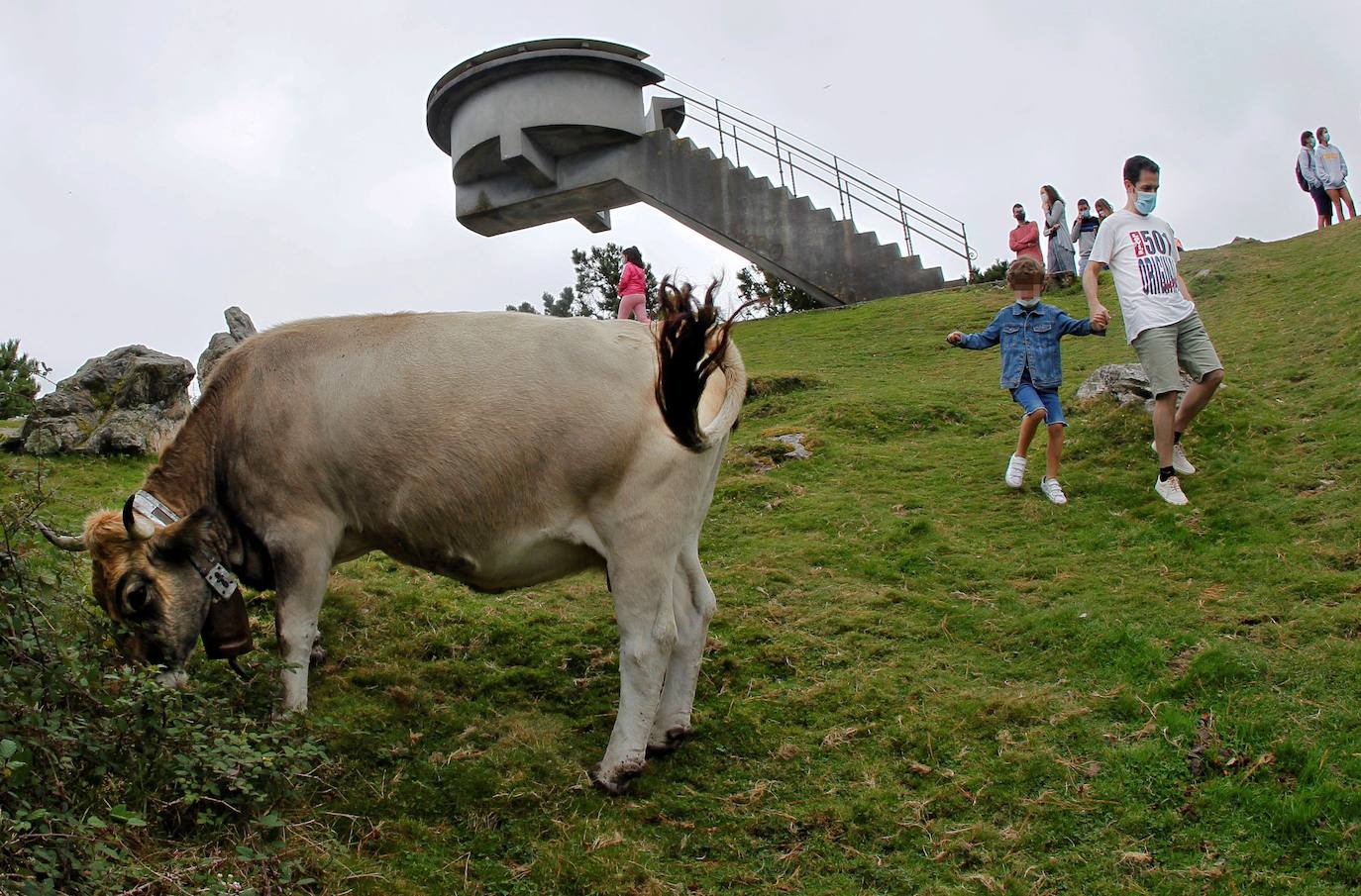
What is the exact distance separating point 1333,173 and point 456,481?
22.8 metres

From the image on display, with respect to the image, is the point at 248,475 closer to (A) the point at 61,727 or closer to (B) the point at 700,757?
(A) the point at 61,727

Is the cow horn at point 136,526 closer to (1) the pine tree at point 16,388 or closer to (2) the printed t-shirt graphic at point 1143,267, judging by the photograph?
(1) the pine tree at point 16,388

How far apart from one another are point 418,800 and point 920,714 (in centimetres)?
270

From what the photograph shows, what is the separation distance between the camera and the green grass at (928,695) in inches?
193

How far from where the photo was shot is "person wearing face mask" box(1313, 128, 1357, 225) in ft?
73.7

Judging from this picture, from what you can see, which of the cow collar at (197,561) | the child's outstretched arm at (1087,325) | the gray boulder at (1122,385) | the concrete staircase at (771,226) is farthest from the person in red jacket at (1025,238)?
the cow collar at (197,561)

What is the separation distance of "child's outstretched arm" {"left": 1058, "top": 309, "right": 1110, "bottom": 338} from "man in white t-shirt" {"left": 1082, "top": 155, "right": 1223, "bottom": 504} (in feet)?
0.28

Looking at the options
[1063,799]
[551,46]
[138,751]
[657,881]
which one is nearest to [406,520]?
[138,751]

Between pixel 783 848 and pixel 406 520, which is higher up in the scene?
pixel 406 520

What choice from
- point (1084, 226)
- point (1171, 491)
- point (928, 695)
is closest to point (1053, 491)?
point (1171, 491)

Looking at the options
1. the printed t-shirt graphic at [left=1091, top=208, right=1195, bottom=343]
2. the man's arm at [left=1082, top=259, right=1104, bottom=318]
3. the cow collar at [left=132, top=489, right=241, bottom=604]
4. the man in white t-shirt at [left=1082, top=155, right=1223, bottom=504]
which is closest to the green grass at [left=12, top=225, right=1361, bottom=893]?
the man in white t-shirt at [left=1082, top=155, right=1223, bottom=504]

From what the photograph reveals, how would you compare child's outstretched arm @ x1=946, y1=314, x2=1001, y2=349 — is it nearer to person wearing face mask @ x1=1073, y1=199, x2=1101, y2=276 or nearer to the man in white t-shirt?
the man in white t-shirt

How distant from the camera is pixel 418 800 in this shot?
5.33 metres

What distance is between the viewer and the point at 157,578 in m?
5.81
